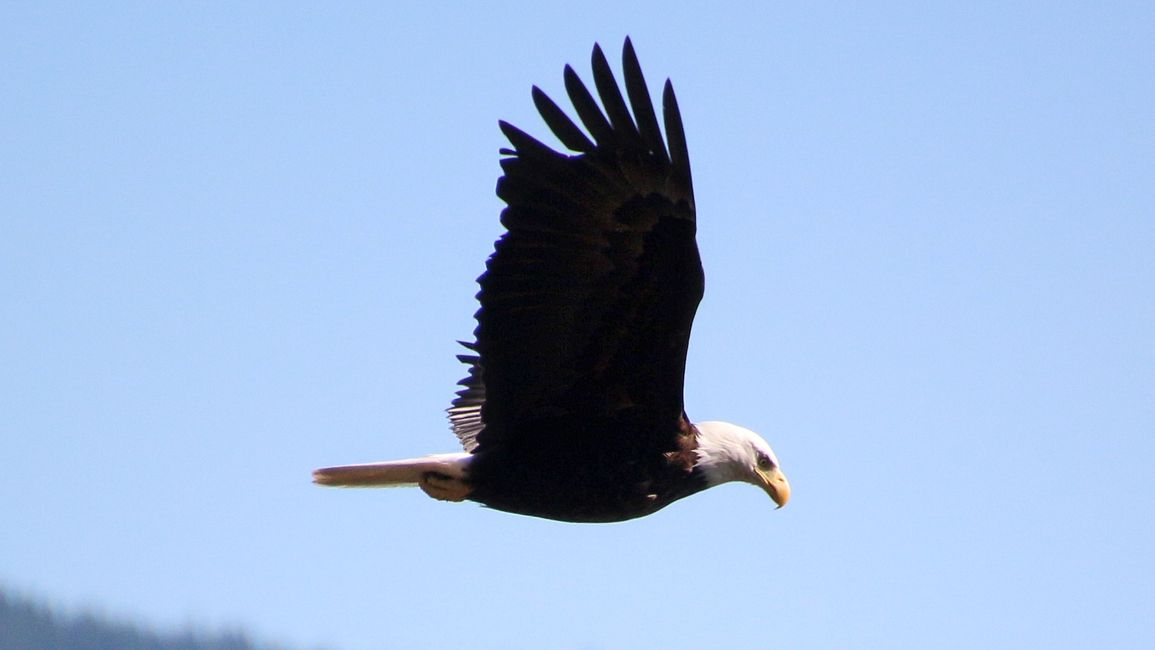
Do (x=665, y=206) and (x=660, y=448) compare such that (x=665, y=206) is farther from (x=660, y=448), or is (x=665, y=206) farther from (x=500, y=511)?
(x=500, y=511)

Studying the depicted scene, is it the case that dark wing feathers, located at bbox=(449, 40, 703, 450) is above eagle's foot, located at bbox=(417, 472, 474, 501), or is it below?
above

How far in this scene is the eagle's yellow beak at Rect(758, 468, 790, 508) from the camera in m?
6.87

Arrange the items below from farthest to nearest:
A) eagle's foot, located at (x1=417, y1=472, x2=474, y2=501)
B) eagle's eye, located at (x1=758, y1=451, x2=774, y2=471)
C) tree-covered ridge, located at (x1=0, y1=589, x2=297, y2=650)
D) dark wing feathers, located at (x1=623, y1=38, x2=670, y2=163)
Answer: tree-covered ridge, located at (x1=0, y1=589, x2=297, y2=650) < eagle's eye, located at (x1=758, y1=451, x2=774, y2=471) < eagle's foot, located at (x1=417, y1=472, x2=474, y2=501) < dark wing feathers, located at (x1=623, y1=38, x2=670, y2=163)

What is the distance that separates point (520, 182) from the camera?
5977mm

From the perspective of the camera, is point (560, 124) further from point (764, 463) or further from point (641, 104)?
point (764, 463)

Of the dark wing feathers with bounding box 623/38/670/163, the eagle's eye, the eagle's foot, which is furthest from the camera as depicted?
the eagle's eye

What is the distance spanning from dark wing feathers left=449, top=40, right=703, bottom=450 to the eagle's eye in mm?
517

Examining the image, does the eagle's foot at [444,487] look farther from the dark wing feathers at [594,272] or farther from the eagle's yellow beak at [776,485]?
the eagle's yellow beak at [776,485]

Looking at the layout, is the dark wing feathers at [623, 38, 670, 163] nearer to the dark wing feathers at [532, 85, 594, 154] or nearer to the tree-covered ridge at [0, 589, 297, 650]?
the dark wing feathers at [532, 85, 594, 154]

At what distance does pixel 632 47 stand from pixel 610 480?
5.62 ft

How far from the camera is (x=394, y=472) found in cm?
666

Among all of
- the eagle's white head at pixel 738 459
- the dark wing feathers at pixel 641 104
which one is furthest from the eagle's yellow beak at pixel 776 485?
the dark wing feathers at pixel 641 104

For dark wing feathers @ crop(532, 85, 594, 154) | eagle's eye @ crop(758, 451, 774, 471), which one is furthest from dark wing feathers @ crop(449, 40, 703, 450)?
eagle's eye @ crop(758, 451, 774, 471)

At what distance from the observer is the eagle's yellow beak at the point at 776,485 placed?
22.5 ft
